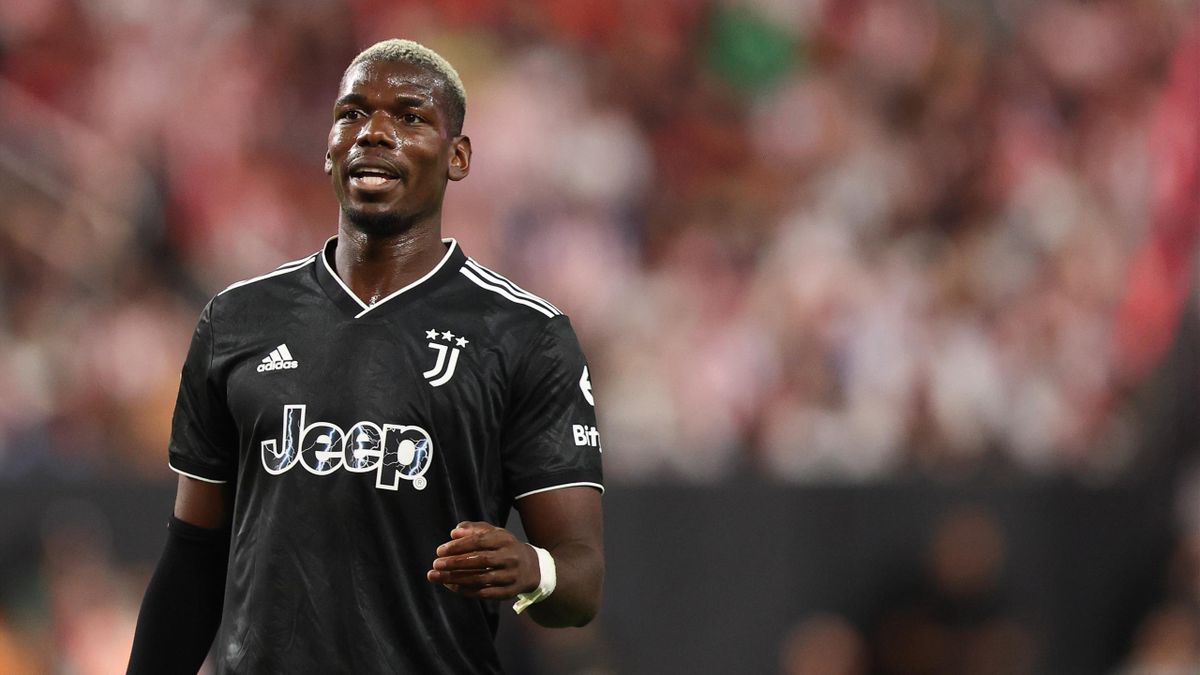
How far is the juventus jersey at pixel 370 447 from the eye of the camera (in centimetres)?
293

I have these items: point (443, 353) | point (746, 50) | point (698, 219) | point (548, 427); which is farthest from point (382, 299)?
point (746, 50)

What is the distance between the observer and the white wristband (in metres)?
2.85

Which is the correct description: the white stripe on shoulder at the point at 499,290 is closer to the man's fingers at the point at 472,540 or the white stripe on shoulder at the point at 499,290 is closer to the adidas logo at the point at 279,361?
the adidas logo at the point at 279,361

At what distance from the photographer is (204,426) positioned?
10.2 feet

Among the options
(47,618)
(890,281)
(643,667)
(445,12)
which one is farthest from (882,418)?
(47,618)

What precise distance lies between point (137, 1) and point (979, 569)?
4.78 metres

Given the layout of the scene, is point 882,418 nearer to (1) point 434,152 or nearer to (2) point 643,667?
(2) point 643,667

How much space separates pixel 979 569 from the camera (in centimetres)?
787

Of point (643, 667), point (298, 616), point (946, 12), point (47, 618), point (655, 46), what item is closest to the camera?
point (298, 616)

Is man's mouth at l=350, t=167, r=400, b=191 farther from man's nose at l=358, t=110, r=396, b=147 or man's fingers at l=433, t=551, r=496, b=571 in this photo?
man's fingers at l=433, t=551, r=496, b=571

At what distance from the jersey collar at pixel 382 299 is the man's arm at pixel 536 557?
42 cm

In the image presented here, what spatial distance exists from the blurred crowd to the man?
3869mm

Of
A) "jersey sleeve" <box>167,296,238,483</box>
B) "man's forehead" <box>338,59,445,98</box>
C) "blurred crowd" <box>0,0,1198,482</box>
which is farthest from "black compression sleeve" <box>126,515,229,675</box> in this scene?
"blurred crowd" <box>0,0,1198,482</box>

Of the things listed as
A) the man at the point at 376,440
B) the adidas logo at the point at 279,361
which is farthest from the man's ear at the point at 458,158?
the adidas logo at the point at 279,361
